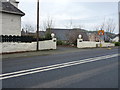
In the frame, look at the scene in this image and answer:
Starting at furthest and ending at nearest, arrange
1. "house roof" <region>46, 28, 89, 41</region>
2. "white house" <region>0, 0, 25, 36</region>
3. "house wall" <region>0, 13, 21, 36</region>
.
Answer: "house roof" <region>46, 28, 89, 41</region> → "house wall" <region>0, 13, 21, 36</region> → "white house" <region>0, 0, 25, 36</region>

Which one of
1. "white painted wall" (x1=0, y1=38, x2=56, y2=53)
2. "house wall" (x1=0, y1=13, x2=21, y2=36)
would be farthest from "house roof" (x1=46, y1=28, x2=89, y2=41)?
"house wall" (x1=0, y1=13, x2=21, y2=36)

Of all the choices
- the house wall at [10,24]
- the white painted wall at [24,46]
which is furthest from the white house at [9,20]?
the white painted wall at [24,46]

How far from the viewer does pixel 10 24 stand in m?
17.9

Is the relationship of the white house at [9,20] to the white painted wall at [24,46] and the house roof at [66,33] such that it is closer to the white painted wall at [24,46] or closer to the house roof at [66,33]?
the white painted wall at [24,46]

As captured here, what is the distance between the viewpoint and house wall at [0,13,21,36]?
17.3 meters

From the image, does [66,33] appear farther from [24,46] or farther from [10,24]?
[24,46]

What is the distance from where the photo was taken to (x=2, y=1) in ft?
64.0

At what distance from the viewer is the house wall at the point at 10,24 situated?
56.7 feet

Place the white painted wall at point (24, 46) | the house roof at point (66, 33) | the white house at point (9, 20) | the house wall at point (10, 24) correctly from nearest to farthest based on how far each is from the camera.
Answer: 1. the white painted wall at point (24, 46)
2. the white house at point (9, 20)
3. the house wall at point (10, 24)
4. the house roof at point (66, 33)

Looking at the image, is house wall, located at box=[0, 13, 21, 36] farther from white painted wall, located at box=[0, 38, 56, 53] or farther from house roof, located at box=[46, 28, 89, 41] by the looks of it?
house roof, located at box=[46, 28, 89, 41]

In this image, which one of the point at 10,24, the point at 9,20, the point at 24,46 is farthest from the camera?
the point at 10,24

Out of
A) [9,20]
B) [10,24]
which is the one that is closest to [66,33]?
[10,24]

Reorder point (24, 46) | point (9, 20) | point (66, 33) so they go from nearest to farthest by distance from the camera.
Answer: point (24, 46)
point (9, 20)
point (66, 33)

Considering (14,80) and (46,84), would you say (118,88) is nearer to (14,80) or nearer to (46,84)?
(46,84)
